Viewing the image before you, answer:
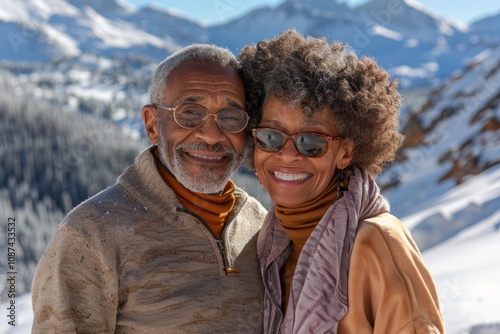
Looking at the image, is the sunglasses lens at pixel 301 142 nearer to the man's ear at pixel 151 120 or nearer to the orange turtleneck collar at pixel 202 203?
the orange turtleneck collar at pixel 202 203

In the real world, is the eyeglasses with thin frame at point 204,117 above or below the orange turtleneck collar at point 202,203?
above

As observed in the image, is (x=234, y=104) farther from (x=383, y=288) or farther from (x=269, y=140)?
(x=383, y=288)

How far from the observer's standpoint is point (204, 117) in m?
3.25

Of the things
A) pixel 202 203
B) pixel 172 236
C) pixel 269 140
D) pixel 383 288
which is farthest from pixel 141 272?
pixel 383 288

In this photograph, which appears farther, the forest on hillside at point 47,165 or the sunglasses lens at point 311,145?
the forest on hillside at point 47,165

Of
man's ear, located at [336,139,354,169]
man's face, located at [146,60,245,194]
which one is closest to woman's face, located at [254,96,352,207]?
man's ear, located at [336,139,354,169]

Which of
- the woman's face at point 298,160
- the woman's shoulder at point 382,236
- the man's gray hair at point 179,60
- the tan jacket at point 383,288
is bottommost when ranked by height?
the tan jacket at point 383,288

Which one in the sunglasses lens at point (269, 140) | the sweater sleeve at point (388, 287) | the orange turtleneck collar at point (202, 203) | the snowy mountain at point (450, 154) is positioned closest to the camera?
the sweater sleeve at point (388, 287)

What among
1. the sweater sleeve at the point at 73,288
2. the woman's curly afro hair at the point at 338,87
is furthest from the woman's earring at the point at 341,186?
the sweater sleeve at the point at 73,288

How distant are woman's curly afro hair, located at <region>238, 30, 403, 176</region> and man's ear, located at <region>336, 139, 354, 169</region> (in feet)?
0.10

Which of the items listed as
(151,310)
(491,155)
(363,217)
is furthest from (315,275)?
(491,155)

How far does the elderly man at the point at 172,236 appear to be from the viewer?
108 inches

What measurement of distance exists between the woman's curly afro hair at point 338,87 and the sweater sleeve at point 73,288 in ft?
4.29

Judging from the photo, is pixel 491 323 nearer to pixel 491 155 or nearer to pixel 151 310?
pixel 151 310
